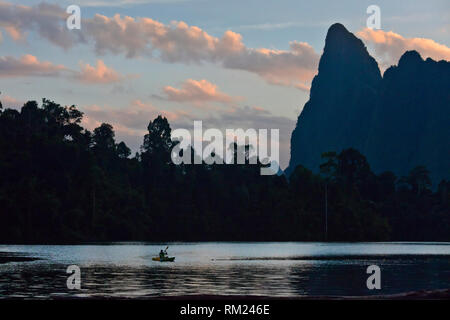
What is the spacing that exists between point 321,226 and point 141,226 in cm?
4120

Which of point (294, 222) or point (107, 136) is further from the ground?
point (107, 136)

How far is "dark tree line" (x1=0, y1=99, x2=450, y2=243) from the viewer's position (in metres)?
137

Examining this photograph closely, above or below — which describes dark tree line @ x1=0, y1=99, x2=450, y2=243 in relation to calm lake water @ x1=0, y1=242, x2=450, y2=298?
above

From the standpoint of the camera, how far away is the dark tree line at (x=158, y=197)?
5394 inches

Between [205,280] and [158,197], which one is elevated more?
[158,197]

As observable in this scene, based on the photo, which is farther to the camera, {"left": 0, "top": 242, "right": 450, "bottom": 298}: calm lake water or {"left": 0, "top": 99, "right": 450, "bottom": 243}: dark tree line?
{"left": 0, "top": 99, "right": 450, "bottom": 243}: dark tree line

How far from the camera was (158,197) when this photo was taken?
542 ft

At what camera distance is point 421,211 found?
7495 inches

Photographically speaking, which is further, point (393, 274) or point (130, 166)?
point (130, 166)

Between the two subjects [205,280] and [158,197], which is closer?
[205,280]

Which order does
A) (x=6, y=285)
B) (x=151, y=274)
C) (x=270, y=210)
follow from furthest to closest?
(x=270, y=210) → (x=151, y=274) → (x=6, y=285)
